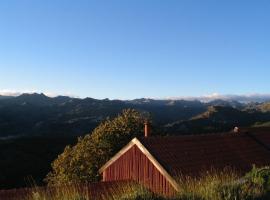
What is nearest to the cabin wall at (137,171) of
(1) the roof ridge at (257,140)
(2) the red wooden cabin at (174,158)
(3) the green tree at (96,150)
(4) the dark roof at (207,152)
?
(2) the red wooden cabin at (174,158)

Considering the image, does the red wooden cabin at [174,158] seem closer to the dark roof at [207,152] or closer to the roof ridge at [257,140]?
the dark roof at [207,152]

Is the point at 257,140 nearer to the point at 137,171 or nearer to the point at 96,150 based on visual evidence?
the point at 137,171

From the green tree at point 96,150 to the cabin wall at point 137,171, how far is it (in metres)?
6.87

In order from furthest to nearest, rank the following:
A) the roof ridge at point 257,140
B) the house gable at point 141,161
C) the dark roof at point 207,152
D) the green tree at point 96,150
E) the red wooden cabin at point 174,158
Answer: the green tree at point 96,150
the roof ridge at point 257,140
the dark roof at point 207,152
the red wooden cabin at point 174,158
the house gable at point 141,161

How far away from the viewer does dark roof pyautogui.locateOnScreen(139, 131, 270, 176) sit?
869 inches

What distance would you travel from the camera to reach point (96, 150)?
1307 inches

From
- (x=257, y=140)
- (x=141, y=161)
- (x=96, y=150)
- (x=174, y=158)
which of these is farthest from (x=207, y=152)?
(x=96, y=150)

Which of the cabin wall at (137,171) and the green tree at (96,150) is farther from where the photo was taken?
the green tree at (96,150)

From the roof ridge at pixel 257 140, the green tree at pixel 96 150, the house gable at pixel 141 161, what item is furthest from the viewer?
the green tree at pixel 96 150

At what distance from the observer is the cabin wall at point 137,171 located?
69.1 feet

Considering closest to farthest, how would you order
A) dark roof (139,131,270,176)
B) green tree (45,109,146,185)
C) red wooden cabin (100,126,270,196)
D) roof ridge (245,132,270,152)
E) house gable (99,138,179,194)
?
house gable (99,138,179,194), red wooden cabin (100,126,270,196), dark roof (139,131,270,176), roof ridge (245,132,270,152), green tree (45,109,146,185)

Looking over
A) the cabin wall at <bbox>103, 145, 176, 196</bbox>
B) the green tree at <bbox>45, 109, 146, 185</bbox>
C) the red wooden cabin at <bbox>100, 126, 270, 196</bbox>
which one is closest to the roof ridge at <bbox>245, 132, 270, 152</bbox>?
the red wooden cabin at <bbox>100, 126, 270, 196</bbox>

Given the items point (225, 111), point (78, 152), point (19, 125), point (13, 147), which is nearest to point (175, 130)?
point (13, 147)

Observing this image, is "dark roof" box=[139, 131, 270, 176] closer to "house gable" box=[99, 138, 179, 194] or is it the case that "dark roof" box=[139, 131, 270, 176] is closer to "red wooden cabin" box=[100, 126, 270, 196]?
"red wooden cabin" box=[100, 126, 270, 196]
